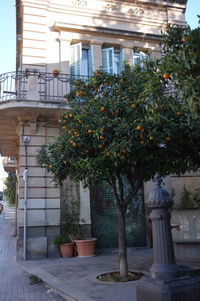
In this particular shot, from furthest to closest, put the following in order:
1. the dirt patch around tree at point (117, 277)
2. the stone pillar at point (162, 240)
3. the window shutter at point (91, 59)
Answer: the window shutter at point (91, 59), the dirt patch around tree at point (117, 277), the stone pillar at point (162, 240)

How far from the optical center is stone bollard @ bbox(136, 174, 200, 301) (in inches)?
178

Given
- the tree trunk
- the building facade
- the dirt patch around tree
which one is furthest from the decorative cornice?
the dirt patch around tree

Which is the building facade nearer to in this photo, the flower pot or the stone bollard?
the flower pot

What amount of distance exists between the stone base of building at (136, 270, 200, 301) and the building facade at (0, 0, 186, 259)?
6947mm

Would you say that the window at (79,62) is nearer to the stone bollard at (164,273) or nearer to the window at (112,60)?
the window at (112,60)

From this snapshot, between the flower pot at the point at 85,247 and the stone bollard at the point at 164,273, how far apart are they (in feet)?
20.7

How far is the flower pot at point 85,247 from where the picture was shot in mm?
11102

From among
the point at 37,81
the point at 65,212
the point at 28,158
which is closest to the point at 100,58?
the point at 37,81

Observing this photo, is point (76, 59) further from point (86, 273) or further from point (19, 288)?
point (19, 288)

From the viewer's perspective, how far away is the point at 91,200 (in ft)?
41.2

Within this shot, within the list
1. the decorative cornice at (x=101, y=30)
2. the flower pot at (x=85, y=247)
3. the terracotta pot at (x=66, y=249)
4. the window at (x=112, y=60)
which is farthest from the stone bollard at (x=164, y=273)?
the decorative cornice at (x=101, y=30)

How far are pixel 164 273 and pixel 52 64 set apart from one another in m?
9.84

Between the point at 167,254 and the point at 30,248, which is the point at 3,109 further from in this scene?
the point at 167,254

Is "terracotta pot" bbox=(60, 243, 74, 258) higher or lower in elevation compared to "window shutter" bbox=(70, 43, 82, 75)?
lower
